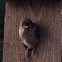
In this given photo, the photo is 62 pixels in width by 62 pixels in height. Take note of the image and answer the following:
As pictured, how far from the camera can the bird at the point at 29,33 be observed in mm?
2480

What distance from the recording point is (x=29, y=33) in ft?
8.18

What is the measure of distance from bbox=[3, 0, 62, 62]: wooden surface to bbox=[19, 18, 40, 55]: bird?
0.13 feet

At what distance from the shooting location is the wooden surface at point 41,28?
2.47 metres

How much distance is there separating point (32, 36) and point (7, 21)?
341 millimetres

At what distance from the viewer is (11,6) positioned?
2.73 m

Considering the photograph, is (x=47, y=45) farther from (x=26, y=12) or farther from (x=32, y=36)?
(x=26, y=12)

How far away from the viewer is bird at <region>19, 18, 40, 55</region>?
2.48m

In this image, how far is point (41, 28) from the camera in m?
2.53

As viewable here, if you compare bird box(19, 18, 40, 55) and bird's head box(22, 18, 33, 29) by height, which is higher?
bird's head box(22, 18, 33, 29)

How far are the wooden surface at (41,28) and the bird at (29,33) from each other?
1.6 inches

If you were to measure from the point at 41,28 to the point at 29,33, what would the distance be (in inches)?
4.1

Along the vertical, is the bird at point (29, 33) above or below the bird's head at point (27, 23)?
below

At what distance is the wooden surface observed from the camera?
2473 millimetres

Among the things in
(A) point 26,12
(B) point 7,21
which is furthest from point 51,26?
(B) point 7,21
